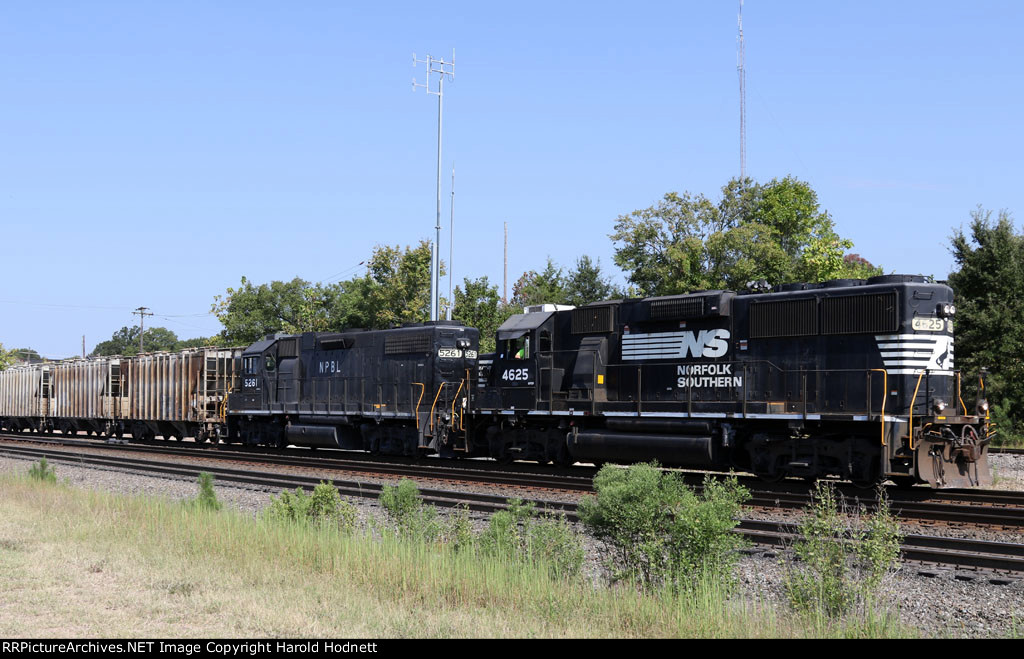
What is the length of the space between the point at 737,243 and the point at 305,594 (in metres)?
33.0

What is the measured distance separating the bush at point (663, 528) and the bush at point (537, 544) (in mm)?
336

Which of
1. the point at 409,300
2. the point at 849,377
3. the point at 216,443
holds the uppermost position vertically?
the point at 409,300

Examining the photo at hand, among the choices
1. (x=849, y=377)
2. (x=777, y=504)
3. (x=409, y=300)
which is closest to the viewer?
(x=777, y=504)

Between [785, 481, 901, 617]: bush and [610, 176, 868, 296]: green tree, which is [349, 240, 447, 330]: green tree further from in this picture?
[785, 481, 901, 617]: bush

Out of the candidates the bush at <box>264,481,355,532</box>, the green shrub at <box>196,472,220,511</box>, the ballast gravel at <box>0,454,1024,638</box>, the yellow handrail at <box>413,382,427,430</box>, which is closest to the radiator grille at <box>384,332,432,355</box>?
the yellow handrail at <box>413,382,427,430</box>

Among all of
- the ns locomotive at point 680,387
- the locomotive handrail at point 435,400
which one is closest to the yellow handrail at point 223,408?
the ns locomotive at point 680,387

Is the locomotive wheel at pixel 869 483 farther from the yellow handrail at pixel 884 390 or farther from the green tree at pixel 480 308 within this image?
the green tree at pixel 480 308

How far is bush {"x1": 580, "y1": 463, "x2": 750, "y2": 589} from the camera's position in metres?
8.57

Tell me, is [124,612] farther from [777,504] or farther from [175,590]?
[777,504]

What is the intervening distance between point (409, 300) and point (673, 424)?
3218 cm

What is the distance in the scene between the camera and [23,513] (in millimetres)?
13828

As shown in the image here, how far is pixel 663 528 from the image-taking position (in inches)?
360

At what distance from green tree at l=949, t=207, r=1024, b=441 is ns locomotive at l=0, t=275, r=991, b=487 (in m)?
16.0

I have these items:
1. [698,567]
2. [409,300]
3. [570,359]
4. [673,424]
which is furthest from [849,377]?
[409,300]
